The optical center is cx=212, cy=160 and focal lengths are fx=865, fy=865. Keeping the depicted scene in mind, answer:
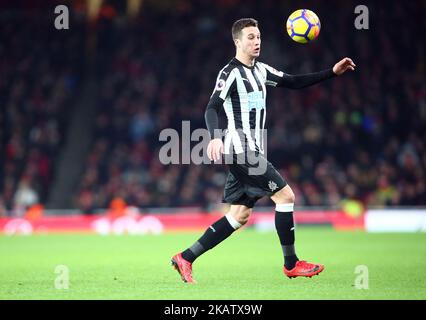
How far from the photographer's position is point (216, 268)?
9.38m

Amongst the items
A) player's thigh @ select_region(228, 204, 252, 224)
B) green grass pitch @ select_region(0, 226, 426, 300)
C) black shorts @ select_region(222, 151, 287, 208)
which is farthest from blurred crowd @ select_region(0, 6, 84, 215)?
black shorts @ select_region(222, 151, 287, 208)

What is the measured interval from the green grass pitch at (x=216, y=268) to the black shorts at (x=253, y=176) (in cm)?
81

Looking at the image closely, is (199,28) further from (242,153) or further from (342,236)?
(242,153)

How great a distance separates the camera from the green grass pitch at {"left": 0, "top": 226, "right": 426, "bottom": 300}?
7004 millimetres

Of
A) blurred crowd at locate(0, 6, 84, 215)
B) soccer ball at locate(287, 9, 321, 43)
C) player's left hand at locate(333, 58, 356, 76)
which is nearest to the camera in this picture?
player's left hand at locate(333, 58, 356, 76)

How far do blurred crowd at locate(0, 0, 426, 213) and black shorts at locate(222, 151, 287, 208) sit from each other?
10.9 meters

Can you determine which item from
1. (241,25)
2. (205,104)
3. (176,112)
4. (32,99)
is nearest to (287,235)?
(241,25)

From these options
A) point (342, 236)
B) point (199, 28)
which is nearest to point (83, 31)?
point (199, 28)

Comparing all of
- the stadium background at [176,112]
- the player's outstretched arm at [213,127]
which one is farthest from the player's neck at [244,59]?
the stadium background at [176,112]

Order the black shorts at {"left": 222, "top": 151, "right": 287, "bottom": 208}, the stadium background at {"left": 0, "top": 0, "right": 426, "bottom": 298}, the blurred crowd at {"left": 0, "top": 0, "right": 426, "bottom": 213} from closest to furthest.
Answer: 1. the black shorts at {"left": 222, "top": 151, "right": 287, "bottom": 208}
2. the stadium background at {"left": 0, "top": 0, "right": 426, "bottom": 298}
3. the blurred crowd at {"left": 0, "top": 0, "right": 426, "bottom": 213}

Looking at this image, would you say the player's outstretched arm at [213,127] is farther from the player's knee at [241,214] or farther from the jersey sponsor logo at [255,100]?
the player's knee at [241,214]

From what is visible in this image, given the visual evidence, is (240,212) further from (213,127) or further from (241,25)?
(241,25)

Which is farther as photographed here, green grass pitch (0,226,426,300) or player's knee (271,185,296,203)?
player's knee (271,185,296,203)

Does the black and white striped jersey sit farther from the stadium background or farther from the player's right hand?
the stadium background
